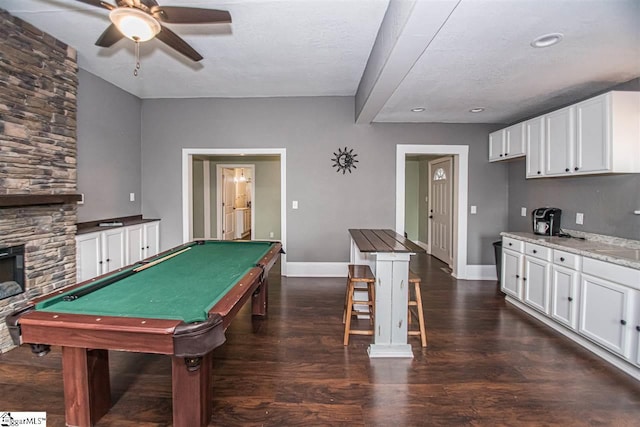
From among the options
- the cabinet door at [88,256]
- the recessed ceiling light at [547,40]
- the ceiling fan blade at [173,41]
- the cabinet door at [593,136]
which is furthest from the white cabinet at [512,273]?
the cabinet door at [88,256]

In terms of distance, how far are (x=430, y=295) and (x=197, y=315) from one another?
339cm

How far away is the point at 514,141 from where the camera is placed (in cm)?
410

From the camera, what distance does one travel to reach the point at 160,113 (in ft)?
15.5

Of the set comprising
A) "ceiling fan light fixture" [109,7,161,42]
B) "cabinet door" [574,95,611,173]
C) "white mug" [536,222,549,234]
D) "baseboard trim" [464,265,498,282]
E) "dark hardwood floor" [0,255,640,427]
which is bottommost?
"dark hardwood floor" [0,255,640,427]

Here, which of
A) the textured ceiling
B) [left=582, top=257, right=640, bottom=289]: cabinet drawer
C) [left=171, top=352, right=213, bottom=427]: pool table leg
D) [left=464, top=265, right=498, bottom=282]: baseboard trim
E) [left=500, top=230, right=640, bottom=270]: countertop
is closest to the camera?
[left=171, top=352, right=213, bottom=427]: pool table leg

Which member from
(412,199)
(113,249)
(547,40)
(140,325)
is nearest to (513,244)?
(547,40)

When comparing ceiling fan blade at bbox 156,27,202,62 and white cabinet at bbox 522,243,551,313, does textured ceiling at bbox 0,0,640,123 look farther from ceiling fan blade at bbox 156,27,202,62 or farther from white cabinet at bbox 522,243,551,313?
white cabinet at bbox 522,243,551,313

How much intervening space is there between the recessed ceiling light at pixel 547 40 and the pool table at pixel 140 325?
9.05ft

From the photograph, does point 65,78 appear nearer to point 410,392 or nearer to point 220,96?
point 220,96

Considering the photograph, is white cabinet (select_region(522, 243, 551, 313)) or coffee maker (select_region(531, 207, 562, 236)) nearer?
white cabinet (select_region(522, 243, 551, 313))

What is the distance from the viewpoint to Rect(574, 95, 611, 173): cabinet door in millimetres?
2756

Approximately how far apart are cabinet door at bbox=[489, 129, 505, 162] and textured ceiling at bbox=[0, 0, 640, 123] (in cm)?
32

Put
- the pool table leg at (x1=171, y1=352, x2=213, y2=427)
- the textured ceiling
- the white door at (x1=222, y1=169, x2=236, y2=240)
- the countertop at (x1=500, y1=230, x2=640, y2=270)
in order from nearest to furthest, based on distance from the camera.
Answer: the pool table leg at (x1=171, y1=352, x2=213, y2=427) → the textured ceiling → the countertop at (x1=500, y1=230, x2=640, y2=270) → the white door at (x1=222, y1=169, x2=236, y2=240)

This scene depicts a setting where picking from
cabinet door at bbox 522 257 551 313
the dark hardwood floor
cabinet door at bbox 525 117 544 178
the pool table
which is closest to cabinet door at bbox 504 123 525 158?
cabinet door at bbox 525 117 544 178
